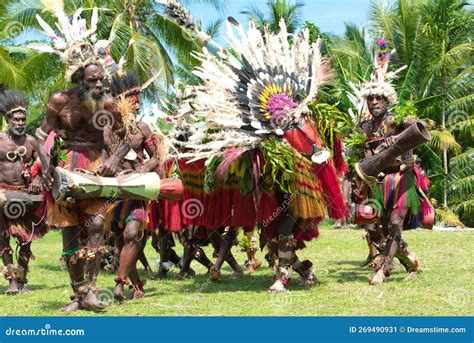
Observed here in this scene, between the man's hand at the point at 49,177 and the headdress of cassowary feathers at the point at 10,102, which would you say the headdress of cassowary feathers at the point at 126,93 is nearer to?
the man's hand at the point at 49,177

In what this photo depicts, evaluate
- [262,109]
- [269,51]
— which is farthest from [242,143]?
[269,51]

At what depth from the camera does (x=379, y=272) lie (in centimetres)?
762

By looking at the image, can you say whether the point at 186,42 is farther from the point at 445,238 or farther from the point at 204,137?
the point at 204,137

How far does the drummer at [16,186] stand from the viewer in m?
8.05

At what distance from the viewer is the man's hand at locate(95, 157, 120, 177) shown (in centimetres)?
636

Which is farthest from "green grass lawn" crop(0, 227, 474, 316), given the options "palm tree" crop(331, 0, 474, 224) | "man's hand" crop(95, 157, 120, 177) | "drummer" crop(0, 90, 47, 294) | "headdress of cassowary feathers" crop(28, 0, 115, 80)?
"palm tree" crop(331, 0, 474, 224)

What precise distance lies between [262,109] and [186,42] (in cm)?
1487

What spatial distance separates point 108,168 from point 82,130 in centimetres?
39

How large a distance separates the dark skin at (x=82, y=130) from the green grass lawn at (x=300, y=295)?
0.38m

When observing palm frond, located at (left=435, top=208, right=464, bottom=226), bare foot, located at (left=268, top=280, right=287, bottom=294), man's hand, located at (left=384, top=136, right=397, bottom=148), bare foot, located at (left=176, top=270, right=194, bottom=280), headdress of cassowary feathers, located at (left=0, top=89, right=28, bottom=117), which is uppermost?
headdress of cassowary feathers, located at (left=0, top=89, right=28, bottom=117)

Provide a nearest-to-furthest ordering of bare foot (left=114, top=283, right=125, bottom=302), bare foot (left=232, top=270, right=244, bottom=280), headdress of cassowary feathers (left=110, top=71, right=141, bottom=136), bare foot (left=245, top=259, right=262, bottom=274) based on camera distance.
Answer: bare foot (left=114, top=283, right=125, bottom=302)
headdress of cassowary feathers (left=110, top=71, right=141, bottom=136)
bare foot (left=232, top=270, right=244, bottom=280)
bare foot (left=245, top=259, right=262, bottom=274)

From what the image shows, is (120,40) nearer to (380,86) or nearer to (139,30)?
(139,30)

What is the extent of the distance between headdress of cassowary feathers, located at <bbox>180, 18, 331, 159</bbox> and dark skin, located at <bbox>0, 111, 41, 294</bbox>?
1.97 metres

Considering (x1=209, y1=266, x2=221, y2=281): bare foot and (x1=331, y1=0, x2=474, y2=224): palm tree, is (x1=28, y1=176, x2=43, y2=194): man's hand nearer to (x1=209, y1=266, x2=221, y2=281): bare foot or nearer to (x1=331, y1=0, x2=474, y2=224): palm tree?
(x1=209, y1=266, x2=221, y2=281): bare foot
